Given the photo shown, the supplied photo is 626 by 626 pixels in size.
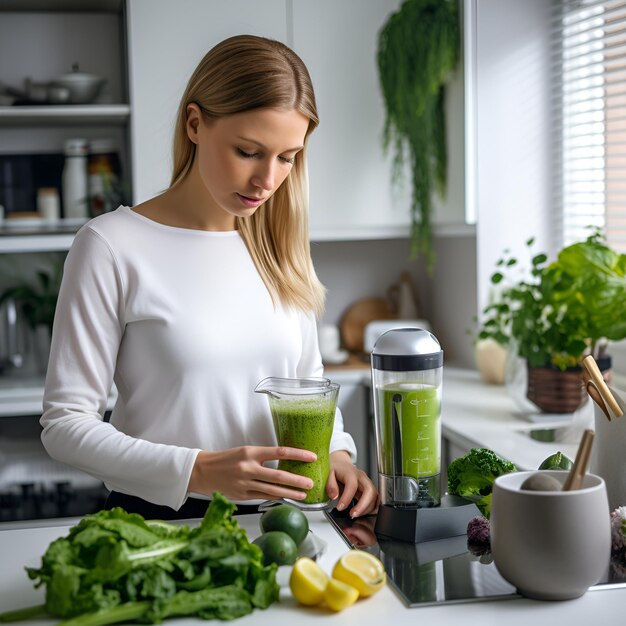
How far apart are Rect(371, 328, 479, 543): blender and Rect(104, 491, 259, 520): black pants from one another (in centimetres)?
36

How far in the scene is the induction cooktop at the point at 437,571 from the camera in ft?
3.57

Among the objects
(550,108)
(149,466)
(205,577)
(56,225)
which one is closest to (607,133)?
(550,108)

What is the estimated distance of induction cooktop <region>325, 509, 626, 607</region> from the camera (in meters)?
1.09

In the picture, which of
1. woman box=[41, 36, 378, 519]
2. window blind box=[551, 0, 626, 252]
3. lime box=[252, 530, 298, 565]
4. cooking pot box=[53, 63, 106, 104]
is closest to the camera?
lime box=[252, 530, 298, 565]

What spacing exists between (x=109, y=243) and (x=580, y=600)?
0.88 metres

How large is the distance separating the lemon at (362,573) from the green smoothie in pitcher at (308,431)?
0.81ft

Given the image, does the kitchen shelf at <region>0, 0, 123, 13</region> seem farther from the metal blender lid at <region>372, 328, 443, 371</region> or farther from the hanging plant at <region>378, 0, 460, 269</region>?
the metal blender lid at <region>372, 328, 443, 371</region>

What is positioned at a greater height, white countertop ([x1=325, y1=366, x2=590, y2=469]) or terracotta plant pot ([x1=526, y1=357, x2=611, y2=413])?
terracotta plant pot ([x1=526, y1=357, x2=611, y2=413])

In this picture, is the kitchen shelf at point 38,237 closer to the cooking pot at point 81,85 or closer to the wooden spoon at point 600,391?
the cooking pot at point 81,85

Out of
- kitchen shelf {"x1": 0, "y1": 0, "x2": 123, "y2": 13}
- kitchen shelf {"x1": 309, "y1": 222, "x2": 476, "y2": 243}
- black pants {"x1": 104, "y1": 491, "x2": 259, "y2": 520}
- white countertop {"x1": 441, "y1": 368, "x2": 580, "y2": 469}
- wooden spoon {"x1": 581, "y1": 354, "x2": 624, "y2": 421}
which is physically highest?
kitchen shelf {"x1": 0, "y1": 0, "x2": 123, "y2": 13}

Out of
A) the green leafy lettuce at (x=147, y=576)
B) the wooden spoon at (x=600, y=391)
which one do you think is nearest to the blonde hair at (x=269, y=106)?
the wooden spoon at (x=600, y=391)

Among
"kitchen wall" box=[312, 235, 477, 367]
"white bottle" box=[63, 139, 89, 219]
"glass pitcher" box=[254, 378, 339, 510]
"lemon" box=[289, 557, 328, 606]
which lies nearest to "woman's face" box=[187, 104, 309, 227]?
"glass pitcher" box=[254, 378, 339, 510]

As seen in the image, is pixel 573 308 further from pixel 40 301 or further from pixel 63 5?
pixel 63 5

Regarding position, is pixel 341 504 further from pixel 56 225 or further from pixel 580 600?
pixel 56 225
